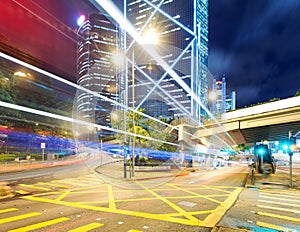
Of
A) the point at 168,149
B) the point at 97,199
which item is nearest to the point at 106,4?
the point at 97,199

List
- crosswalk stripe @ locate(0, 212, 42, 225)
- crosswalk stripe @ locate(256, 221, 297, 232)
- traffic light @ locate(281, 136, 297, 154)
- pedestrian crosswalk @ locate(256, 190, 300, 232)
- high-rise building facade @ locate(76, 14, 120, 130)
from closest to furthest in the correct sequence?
crosswalk stripe @ locate(256, 221, 297, 232) < pedestrian crosswalk @ locate(256, 190, 300, 232) < crosswalk stripe @ locate(0, 212, 42, 225) < traffic light @ locate(281, 136, 297, 154) < high-rise building facade @ locate(76, 14, 120, 130)

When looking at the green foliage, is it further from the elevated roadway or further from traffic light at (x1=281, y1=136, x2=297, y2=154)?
traffic light at (x1=281, y1=136, x2=297, y2=154)

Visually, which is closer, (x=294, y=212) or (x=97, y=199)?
(x=294, y=212)

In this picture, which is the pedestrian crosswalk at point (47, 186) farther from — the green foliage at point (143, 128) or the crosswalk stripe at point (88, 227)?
the green foliage at point (143, 128)

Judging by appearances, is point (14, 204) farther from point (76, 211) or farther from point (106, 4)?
point (106, 4)

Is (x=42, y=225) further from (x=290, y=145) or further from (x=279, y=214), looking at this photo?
(x=290, y=145)

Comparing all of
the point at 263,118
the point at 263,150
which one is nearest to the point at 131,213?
the point at 263,118

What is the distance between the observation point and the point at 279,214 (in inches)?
309

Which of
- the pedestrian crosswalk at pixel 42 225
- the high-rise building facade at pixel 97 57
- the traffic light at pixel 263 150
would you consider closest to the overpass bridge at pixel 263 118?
the traffic light at pixel 263 150

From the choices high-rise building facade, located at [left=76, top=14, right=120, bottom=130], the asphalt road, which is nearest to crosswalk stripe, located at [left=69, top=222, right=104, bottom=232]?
the asphalt road

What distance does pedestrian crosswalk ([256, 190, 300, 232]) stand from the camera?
653 centimetres

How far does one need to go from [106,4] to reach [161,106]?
3171 inches

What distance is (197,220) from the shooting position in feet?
23.0

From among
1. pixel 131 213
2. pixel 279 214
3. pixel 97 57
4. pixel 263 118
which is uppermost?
pixel 97 57
